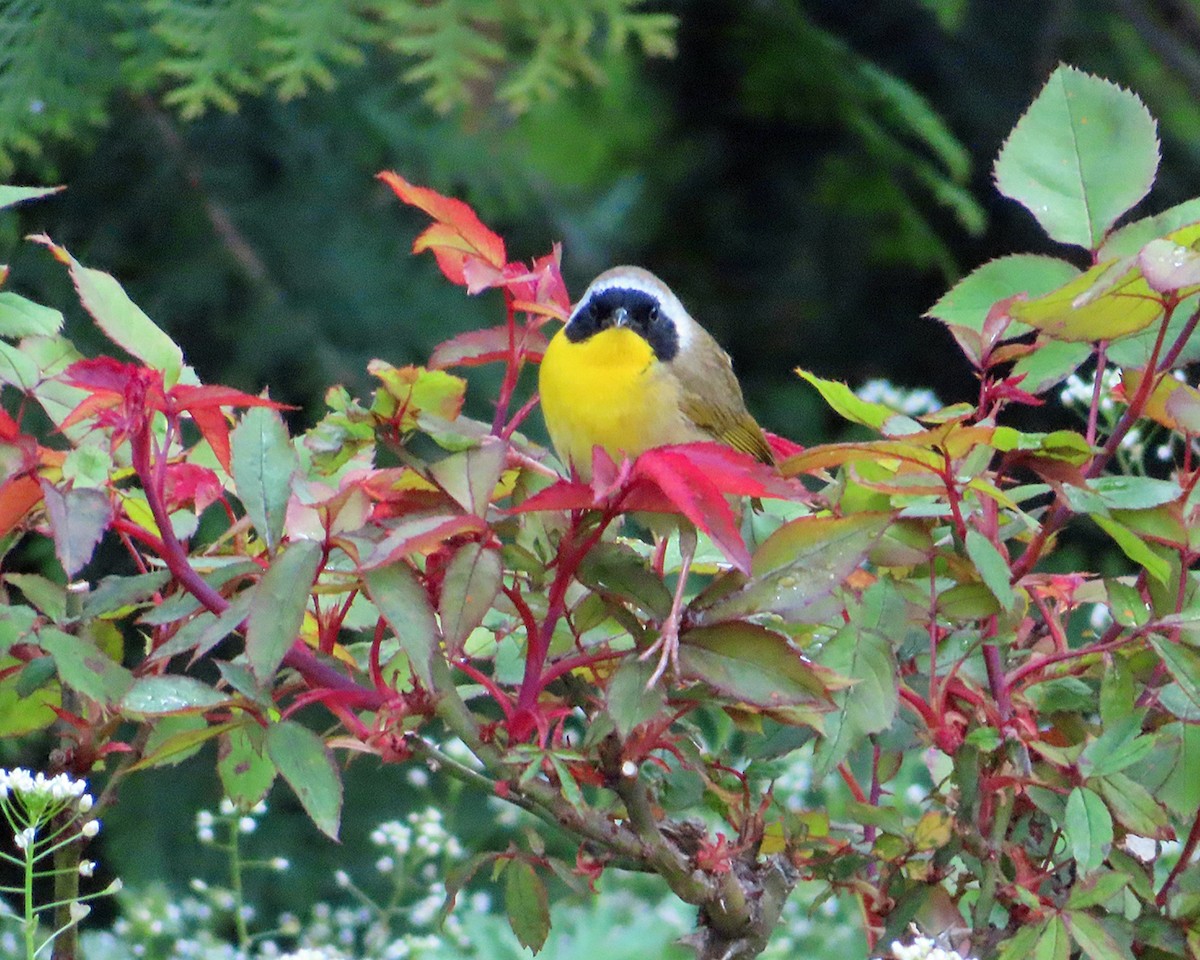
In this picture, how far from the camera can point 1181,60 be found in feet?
10.6

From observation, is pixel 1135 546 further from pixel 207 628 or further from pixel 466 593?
pixel 207 628

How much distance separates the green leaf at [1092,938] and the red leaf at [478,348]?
1.45ft

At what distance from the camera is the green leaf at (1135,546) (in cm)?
78

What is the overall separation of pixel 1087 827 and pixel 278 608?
43 centimetres

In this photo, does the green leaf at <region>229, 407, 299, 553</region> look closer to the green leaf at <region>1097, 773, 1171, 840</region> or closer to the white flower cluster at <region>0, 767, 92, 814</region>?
the white flower cluster at <region>0, 767, 92, 814</region>

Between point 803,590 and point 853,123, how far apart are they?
259 cm

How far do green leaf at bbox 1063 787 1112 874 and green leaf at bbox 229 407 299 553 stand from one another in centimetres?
44

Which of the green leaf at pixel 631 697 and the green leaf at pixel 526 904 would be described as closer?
the green leaf at pixel 631 697

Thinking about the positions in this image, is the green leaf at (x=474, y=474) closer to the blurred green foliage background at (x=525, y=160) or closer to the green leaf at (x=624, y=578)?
the green leaf at (x=624, y=578)

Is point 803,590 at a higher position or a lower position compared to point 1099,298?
lower

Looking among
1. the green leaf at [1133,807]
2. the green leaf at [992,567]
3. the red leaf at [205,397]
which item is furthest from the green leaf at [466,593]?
the green leaf at [1133,807]

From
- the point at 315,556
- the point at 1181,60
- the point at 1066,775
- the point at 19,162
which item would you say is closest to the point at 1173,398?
the point at 1066,775

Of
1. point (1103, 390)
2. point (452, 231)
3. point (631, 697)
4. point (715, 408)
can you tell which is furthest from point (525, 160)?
point (631, 697)

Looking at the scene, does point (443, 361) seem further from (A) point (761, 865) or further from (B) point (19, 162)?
(B) point (19, 162)
